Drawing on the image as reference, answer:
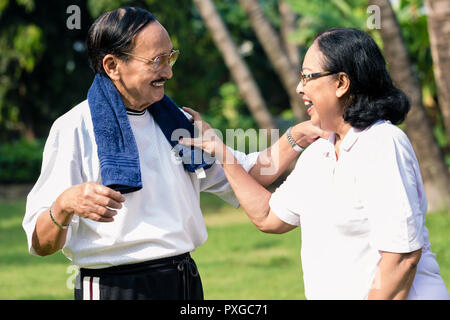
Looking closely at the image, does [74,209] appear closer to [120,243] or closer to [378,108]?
[120,243]

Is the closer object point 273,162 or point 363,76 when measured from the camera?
point 363,76

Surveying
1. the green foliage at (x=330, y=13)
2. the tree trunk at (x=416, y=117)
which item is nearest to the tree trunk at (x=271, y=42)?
the green foliage at (x=330, y=13)

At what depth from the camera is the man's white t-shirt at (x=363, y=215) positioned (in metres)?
2.45

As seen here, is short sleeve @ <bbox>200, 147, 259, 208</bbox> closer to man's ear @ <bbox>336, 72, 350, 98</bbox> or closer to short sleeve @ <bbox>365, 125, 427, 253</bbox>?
man's ear @ <bbox>336, 72, 350, 98</bbox>

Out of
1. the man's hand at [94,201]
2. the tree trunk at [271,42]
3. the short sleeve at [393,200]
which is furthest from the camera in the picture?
the tree trunk at [271,42]

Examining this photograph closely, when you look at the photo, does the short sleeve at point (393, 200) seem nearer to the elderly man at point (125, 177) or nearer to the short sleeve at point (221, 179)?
the elderly man at point (125, 177)

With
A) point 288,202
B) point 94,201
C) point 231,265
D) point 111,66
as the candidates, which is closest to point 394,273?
point 288,202

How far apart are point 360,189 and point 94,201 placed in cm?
105

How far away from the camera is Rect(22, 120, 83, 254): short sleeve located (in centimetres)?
286

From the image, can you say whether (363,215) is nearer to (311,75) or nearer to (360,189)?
(360,189)

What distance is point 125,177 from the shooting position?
9.44ft

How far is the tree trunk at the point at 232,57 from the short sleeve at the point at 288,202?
10.4 metres
